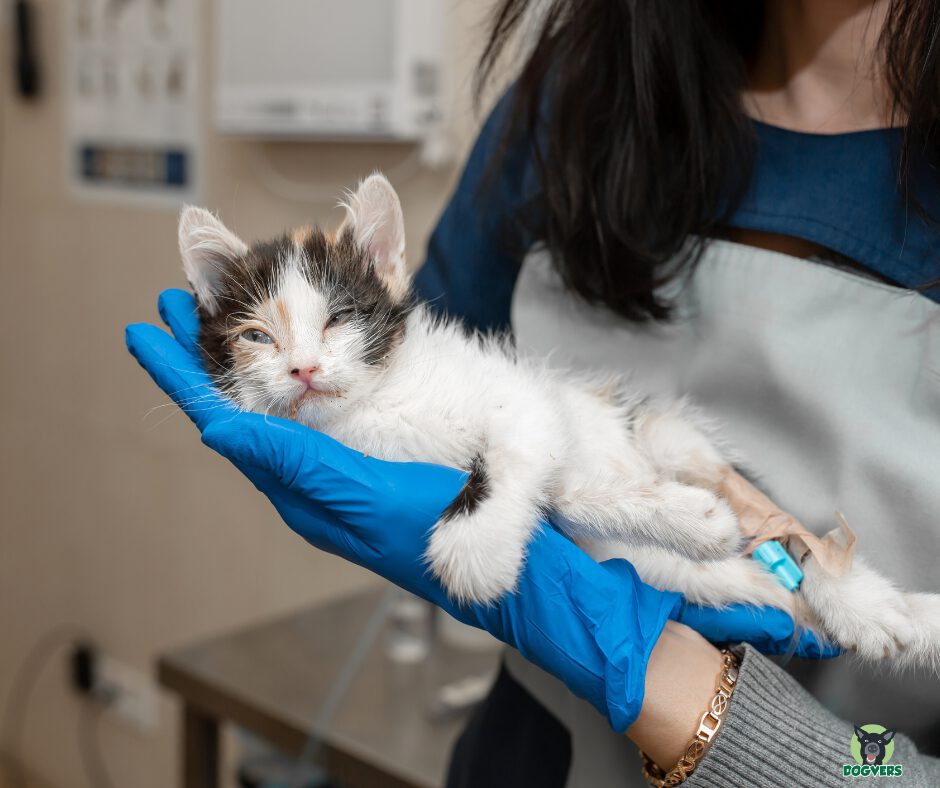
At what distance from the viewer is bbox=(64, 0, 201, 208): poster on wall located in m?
2.36

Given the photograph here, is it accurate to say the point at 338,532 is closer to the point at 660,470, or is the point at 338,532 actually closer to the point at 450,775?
the point at 660,470

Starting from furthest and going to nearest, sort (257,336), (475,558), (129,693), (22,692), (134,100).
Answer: (22,692), (129,693), (134,100), (257,336), (475,558)

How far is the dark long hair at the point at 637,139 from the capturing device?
98 cm

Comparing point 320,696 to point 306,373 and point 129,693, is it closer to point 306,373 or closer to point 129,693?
point 306,373

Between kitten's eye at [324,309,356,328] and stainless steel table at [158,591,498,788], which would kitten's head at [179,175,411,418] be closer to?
kitten's eye at [324,309,356,328]

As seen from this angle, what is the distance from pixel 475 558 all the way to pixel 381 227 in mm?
381

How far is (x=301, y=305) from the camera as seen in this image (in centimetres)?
85

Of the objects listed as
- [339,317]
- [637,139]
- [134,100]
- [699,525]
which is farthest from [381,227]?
[134,100]

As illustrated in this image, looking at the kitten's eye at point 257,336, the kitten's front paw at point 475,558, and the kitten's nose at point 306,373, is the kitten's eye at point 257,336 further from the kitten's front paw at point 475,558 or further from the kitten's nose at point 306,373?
the kitten's front paw at point 475,558

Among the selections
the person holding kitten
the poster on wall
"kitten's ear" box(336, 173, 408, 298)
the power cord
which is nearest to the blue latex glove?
the person holding kitten

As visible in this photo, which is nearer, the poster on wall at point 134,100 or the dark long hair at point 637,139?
the dark long hair at point 637,139

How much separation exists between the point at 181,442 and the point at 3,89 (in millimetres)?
1473

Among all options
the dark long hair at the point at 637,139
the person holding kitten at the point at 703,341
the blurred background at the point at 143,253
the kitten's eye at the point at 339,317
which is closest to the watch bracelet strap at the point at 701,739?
the person holding kitten at the point at 703,341

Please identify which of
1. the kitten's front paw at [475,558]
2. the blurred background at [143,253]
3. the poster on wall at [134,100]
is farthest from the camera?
the poster on wall at [134,100]
